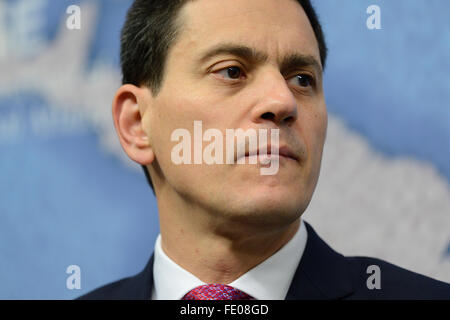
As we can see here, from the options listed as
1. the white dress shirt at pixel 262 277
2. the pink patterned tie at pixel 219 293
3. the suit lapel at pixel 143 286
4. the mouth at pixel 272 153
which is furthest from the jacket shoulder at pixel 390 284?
the suit lapel at pixel 143 286

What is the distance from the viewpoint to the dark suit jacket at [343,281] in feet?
6.41

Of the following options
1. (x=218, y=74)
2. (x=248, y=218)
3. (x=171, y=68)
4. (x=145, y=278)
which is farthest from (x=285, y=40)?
(x=145, y=278)

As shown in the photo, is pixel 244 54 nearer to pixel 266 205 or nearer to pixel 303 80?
pixel 303 80

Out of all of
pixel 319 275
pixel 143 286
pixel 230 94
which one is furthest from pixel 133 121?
pixel 319 275

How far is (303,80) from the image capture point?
201 cm

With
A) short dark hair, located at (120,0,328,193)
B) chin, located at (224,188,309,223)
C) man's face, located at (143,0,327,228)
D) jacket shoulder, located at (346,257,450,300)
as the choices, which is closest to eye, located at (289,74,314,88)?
man's face, located at (143,0,327,228)

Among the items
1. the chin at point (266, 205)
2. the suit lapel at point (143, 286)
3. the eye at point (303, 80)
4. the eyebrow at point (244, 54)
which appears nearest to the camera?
the chin at point (266, 205)

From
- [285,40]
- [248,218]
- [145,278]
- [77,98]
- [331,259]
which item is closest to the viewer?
[248,218]

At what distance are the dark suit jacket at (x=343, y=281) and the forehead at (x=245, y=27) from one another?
598 mm

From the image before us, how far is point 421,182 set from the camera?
257 cm

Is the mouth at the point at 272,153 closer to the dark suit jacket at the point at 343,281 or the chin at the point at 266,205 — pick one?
the chin at the point at 266,205

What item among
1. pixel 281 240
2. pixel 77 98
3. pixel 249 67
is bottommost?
pixel 281 240
